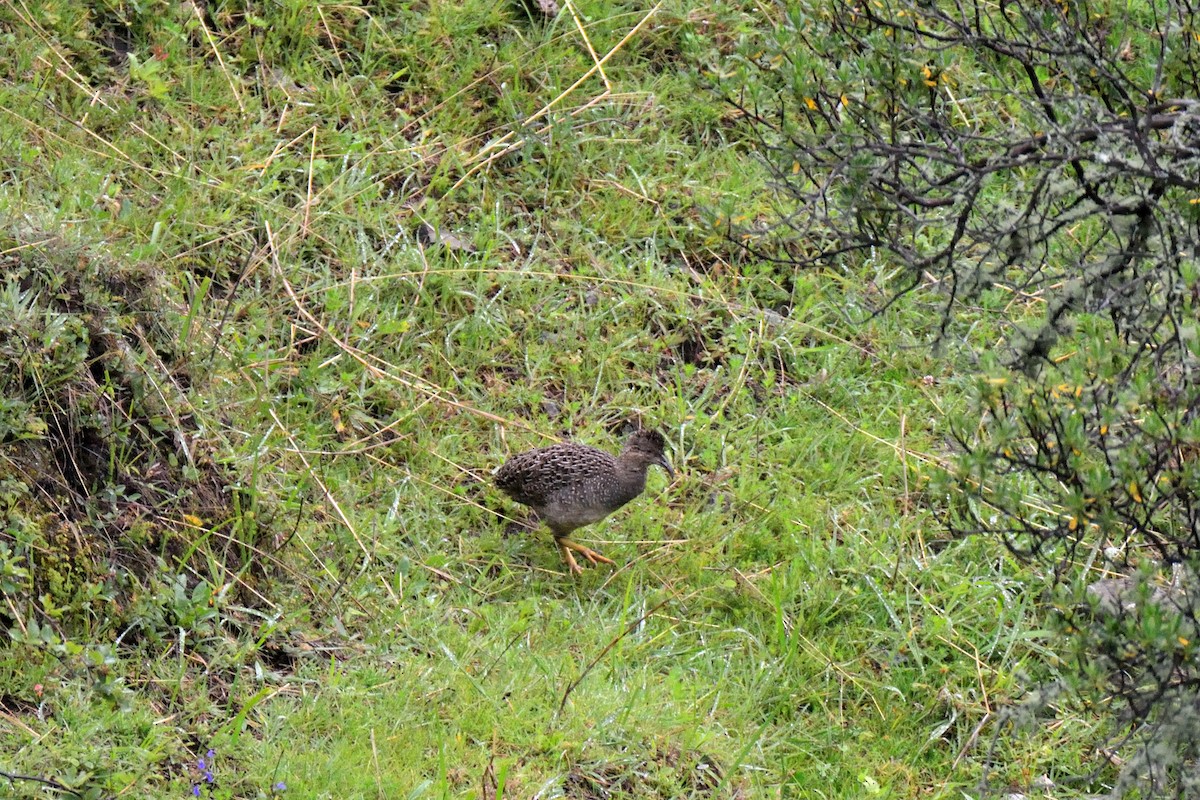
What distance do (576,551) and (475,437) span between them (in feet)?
2.82

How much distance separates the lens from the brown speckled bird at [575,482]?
6828mm

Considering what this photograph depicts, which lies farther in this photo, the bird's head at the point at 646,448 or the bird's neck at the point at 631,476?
the bird's head at the point at 646,448

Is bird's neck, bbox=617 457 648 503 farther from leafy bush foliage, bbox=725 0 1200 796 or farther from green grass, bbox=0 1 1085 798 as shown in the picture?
leafy bush foliage, bbox=725 0 1200 796

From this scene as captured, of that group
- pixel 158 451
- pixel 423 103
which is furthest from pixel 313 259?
pixel 158 451

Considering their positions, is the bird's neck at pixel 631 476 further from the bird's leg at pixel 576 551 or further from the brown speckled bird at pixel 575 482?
the bird's leg at pixel 576 551

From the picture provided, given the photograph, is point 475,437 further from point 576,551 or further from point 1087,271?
point 1087,271

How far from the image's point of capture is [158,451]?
6.07m

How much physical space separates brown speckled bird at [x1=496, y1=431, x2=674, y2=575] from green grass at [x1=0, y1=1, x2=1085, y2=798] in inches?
10.3

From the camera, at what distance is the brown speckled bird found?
6.83 m

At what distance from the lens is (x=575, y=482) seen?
684 centimetres

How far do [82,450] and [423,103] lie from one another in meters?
3.99

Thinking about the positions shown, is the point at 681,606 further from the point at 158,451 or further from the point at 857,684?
the point at 158,451

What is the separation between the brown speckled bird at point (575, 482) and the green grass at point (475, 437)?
26cm

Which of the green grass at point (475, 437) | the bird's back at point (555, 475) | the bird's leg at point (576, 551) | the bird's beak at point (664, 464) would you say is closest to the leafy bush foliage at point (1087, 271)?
the green grass at point (475, 437)
